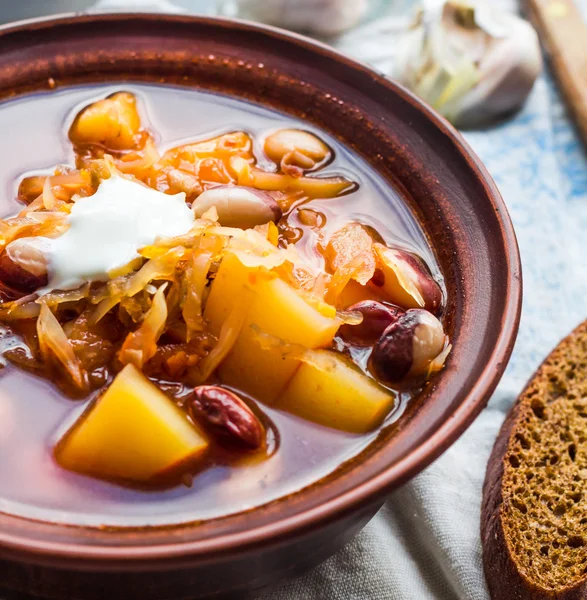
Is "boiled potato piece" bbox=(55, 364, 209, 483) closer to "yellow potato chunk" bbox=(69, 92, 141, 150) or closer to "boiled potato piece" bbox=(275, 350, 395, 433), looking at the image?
"boiled potato piece" bbox=(275, 350, 395, 433)

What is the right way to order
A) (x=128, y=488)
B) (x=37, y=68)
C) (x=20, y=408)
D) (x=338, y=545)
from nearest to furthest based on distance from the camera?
(x=128, y=488)
(x=20, y=408)
(x=338, y=545)
(x=37, y=68)

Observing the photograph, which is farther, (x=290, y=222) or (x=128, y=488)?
(x=290, y=222)

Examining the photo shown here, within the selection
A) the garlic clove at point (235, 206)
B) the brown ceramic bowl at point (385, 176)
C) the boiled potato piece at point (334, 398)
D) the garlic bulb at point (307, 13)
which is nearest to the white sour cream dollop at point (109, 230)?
the garlic clove at point (235, 206)

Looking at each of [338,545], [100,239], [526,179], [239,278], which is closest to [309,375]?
[239,278]

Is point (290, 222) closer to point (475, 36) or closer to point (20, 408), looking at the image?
point (20, 408)

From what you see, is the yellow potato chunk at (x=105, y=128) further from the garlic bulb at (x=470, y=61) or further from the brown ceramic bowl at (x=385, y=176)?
the garlic bulb at (x=470, y=61)

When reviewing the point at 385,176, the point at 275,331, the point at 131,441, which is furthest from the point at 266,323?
the point at 385,176

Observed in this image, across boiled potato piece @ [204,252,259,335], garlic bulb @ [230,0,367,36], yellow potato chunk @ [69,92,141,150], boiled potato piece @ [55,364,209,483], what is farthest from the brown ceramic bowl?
garlic bulb @ [230,0,367,36]

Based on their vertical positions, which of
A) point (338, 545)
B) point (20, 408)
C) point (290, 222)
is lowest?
point (338, 545)
